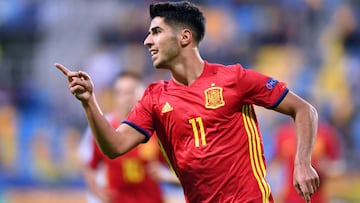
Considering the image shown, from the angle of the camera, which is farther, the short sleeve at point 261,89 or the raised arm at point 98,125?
the short sleeve at point 261,89

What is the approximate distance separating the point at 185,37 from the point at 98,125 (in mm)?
877

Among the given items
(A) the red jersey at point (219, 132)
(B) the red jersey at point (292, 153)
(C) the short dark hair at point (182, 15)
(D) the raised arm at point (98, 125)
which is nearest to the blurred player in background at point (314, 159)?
(B) the red jersey at point (292, 153)

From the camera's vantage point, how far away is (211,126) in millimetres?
5727

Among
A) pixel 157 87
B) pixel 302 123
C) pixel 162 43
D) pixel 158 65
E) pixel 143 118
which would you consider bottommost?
pixel 302 123

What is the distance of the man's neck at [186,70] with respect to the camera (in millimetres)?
5926

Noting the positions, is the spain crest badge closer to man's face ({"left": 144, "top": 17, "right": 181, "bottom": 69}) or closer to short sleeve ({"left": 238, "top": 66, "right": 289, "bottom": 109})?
short sleeve ({"left": 238, "top": 66, "right": 289, "bottom": 109})

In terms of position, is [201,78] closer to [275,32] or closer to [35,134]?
[35,134]

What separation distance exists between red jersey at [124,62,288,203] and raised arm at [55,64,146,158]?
3.2 inches

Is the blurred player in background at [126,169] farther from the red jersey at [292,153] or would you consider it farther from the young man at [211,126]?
the young man at [211,126]

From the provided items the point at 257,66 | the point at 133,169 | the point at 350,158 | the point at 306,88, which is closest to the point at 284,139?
the point at 133,169

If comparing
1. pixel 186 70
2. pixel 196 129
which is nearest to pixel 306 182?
pixel 196 129

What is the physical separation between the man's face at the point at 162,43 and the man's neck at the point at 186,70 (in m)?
0.06

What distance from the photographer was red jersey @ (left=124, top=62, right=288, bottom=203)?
223 inches

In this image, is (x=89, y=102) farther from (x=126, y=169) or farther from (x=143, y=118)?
(x=126, y=169)
